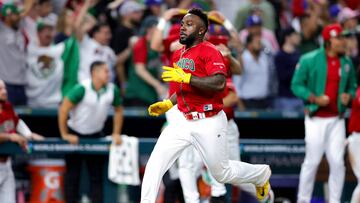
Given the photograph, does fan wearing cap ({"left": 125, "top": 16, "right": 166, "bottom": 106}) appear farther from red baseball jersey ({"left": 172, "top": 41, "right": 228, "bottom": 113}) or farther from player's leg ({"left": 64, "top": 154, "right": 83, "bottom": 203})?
red baseball jersey ({"left": 172, "top": 41, "right": 228, "bottom": 113})

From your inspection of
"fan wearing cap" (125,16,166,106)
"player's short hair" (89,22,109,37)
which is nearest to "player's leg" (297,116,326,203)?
"fan wearing cap" (125,16,166,106)

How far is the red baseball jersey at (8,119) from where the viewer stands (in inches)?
397

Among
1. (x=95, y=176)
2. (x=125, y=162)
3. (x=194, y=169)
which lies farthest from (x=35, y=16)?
(x=194, y=169)

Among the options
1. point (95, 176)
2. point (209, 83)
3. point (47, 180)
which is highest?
point (209, 83)

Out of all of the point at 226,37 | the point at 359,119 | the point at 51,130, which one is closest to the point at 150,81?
the point at 51,130

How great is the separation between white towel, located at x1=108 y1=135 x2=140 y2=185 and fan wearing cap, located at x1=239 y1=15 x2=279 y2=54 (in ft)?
9.19

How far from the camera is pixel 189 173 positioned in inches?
389

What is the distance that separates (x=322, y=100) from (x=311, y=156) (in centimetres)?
60

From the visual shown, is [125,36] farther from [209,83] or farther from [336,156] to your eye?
[209,83]

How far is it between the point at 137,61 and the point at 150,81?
32cm

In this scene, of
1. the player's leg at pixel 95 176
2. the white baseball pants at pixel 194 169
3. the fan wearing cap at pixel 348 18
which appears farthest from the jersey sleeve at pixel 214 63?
the fan wearing cap at pixel 348 18

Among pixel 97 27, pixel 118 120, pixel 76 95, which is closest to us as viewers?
pixel 76 95

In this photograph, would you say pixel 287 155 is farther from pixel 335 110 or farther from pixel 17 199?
pixel 17 199

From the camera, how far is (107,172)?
10.9 metres
